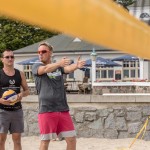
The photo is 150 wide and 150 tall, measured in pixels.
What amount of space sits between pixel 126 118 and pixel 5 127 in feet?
13.5

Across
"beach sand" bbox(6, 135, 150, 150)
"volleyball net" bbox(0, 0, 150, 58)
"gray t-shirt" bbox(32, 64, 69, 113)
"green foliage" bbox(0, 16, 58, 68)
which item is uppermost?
"green foliage" bbox(0, 16, 58, 68)

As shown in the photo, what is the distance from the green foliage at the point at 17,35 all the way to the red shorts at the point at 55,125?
36.5 metres

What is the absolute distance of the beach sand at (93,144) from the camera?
28.2ft

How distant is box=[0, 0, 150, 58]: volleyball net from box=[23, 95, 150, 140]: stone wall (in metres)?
7.73

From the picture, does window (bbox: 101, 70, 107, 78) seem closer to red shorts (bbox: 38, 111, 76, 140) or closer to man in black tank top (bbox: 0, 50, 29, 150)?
man in black tank top (bbox: 0, 50, 29, 150)

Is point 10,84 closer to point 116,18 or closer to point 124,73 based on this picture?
point 116,18

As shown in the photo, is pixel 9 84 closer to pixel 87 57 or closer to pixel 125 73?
pixel 87 57

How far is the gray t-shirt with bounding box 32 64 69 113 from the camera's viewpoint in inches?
203

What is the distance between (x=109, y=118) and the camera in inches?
367

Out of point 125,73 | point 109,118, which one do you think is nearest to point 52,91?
point 109,118

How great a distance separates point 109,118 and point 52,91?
4286 millimetres

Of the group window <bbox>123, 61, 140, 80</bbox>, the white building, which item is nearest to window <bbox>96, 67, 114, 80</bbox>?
the white building

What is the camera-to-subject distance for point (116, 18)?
137 centimetres

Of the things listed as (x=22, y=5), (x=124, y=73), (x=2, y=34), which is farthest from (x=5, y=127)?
(x=2, y=34)
